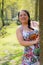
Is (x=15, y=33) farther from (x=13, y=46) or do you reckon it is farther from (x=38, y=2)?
(x=38, y=2)

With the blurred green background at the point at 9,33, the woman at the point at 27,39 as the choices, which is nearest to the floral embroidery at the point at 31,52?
the woman at the point at 27,39

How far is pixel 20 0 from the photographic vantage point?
306 cm

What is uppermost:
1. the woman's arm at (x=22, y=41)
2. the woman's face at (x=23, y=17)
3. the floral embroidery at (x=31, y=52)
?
the woman's face at (x=23, y=17)

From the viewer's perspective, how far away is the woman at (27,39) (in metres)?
2.92

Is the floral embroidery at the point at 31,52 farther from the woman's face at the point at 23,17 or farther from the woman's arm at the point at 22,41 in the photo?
the woman's face at the point at 23,17

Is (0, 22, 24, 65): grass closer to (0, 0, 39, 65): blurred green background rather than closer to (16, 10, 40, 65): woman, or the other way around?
(0, 0, 39, 65): blurred green background

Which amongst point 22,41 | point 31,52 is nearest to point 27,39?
point 22,41

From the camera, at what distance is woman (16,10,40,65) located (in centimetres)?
292

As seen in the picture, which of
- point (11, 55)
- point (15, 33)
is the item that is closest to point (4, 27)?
point (15, 33)

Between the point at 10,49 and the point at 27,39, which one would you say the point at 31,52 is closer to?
the point at 27,39

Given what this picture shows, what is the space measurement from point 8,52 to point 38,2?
0.81 meters

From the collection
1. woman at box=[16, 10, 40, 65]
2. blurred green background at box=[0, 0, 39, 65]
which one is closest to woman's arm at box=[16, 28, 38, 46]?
woman at box=[16, 10, 40, 65]

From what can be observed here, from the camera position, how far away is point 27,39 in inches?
115

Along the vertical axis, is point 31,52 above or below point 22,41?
below
